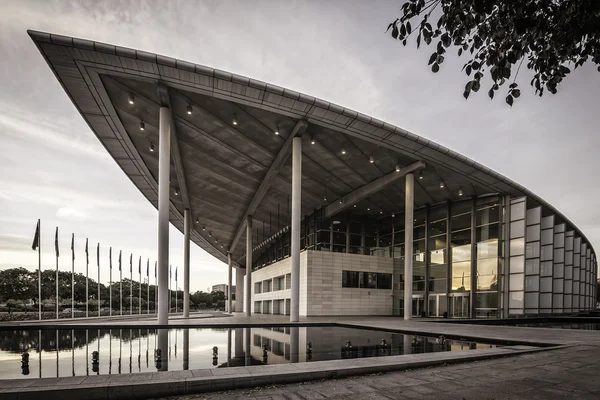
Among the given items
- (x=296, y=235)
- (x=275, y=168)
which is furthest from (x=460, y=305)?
(x=275, y=168)

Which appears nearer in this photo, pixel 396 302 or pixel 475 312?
pixel 475 312

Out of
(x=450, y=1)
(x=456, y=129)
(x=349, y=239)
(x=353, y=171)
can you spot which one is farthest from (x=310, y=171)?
(x=456, y=129)

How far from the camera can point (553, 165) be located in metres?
122

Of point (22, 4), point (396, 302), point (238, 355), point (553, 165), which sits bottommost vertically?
point (396, 302)

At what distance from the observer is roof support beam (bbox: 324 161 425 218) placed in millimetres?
26516

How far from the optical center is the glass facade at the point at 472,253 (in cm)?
2831

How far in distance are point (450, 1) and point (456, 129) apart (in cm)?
18980

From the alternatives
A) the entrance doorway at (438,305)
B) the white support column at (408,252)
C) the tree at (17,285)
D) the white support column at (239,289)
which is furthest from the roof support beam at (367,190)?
the tree at (17,285)

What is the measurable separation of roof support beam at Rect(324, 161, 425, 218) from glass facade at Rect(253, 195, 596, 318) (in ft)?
5.77

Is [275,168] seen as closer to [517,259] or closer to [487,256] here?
[487,256]

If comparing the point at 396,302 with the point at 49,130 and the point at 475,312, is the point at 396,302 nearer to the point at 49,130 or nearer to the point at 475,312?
the point at 475,312

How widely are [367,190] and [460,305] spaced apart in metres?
12.3

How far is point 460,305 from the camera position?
30203 mm

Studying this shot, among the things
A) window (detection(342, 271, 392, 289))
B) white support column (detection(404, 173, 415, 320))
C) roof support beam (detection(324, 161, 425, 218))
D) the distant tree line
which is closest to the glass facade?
window (detection(342, 271, 392, 289))
